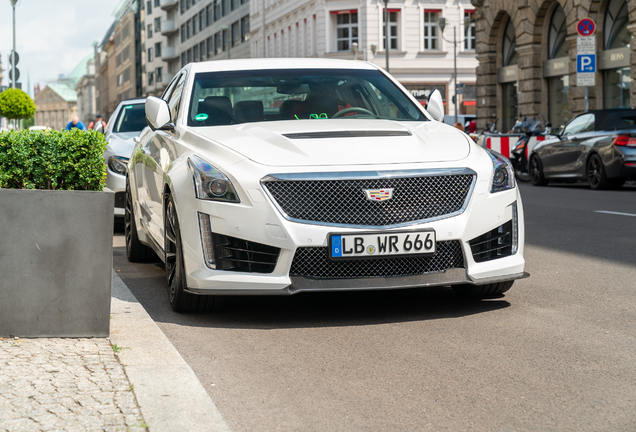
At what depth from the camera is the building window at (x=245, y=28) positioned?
75062mm

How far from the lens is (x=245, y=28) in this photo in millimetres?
75938

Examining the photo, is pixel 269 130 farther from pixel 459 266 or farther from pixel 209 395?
pixel 209 395

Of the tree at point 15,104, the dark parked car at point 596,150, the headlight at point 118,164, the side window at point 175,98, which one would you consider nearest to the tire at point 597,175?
the dark parked car at point 596,150

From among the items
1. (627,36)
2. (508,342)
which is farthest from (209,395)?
(627,36)

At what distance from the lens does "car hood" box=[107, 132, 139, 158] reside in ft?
35.0

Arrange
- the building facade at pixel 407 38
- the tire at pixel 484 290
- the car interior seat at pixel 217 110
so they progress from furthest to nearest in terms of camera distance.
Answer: the building facade at pixel 407 38 → the car interior seat at pixel 217 110 → the tire at pixel 484 290

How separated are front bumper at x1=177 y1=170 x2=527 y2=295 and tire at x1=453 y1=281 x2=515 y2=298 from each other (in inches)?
12.5

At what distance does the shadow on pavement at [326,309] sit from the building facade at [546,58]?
22888 millimetres

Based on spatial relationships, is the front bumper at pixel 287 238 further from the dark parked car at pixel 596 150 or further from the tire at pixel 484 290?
the dark parked car at pixel 596 150

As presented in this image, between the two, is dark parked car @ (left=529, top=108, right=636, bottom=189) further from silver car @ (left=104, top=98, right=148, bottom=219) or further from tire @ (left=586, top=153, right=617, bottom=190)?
silver car @ (left=104, top=98, right=148, bottom=219)

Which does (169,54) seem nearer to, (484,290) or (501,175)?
(484,290)

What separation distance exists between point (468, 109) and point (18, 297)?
57241 mm

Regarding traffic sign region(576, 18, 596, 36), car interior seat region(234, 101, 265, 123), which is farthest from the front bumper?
traffic sign region(576, 18, 596, 36)

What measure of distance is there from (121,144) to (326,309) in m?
5.92
